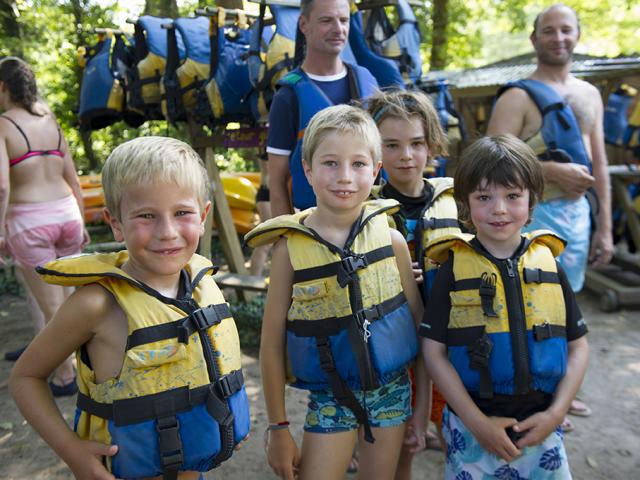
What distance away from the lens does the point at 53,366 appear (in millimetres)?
1615

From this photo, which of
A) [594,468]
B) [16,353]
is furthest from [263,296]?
[594,468]

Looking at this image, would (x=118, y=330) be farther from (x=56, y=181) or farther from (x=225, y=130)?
(x=225, y=130)

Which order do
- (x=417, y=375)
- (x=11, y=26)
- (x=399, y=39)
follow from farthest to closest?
(x=11, y=26)
(x=399, y=39)
(x=417, y=375)

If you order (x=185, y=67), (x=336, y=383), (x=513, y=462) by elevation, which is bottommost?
(x=513, y=462)

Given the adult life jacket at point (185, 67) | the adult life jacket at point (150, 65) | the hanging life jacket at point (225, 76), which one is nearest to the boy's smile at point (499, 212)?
the hanging life jacket at point (225, 76)

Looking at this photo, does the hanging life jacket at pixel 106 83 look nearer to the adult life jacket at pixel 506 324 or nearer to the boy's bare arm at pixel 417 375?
the boy's bare arm at pixel 417 375

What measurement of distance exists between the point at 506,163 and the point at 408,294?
0.63 meters

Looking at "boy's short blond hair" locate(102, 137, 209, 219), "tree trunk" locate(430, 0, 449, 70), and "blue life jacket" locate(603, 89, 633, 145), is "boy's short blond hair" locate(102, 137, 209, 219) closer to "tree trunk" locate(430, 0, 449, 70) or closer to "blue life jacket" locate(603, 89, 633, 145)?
"blue life jacket" locate(603, 89, 633, 145)

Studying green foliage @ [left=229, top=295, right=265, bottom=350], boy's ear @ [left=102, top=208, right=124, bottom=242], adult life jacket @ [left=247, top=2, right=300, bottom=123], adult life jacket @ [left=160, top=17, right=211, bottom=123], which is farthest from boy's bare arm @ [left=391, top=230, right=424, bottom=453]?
adult life jacket @ [left=160, top=17, right=211, bottom=123]

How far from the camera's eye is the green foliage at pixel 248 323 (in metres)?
5.29

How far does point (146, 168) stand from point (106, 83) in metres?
5.21

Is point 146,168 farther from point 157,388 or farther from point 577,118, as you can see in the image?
point 577,118

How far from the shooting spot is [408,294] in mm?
2232

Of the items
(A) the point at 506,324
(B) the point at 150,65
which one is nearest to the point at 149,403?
(A) the point at 506,324
